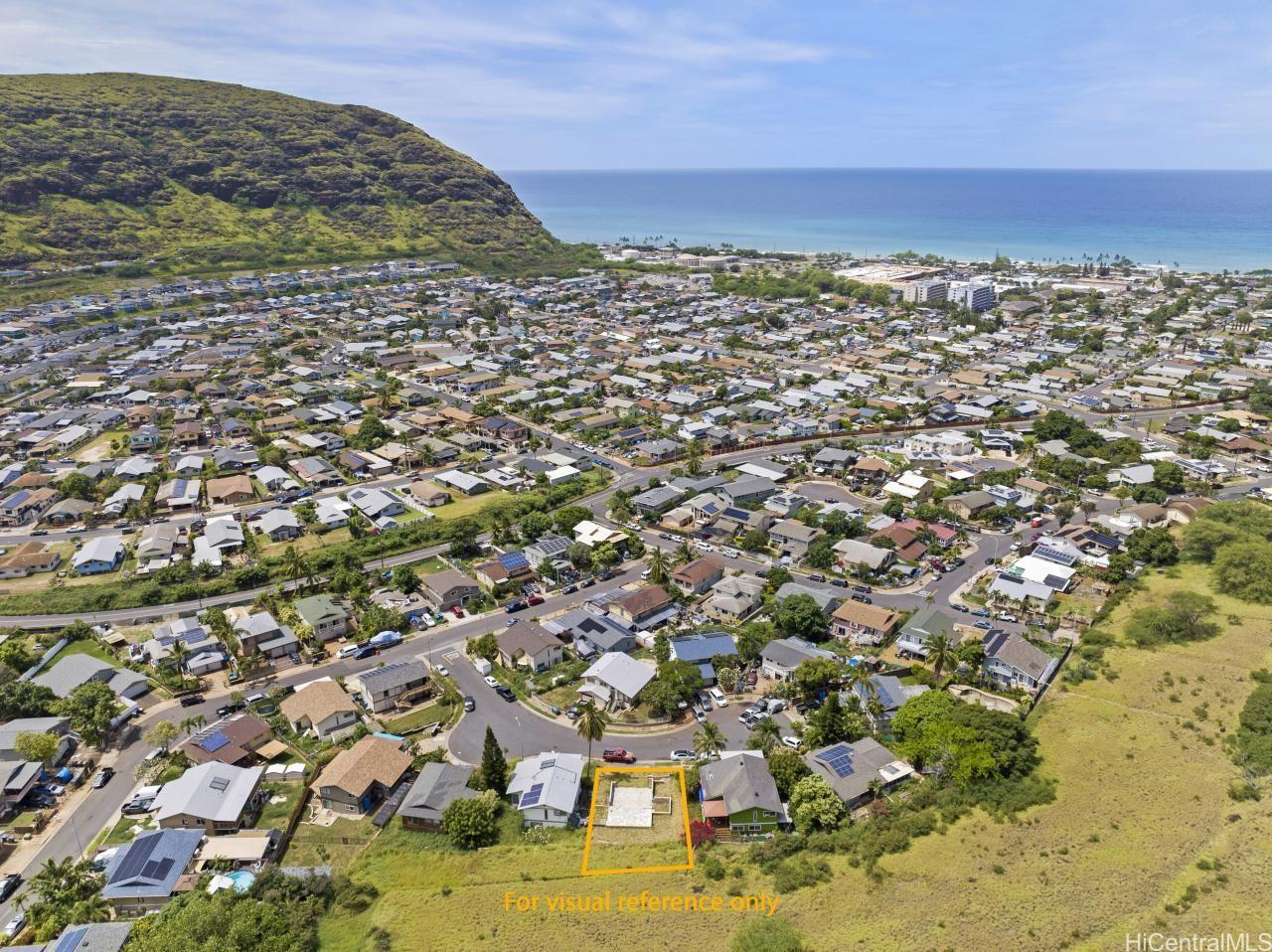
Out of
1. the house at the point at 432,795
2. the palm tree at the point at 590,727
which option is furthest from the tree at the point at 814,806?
the house at the point at 432,795

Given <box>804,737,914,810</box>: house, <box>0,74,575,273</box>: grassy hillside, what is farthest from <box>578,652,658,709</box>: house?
<box>0,74,575,273</box>: grassy hillside

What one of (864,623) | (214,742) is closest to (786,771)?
(864,623)

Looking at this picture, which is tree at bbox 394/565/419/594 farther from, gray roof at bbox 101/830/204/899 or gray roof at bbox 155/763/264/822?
gray roof at bbox 101/830/204/899

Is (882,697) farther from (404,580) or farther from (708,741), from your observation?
(404,580)

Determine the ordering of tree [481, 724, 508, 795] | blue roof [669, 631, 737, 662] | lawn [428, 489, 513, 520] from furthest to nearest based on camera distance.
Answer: lawn [428, 489, 513, 520] < blue roof [669, 631, 737, 662] < tree [481, 724, 508, 795]

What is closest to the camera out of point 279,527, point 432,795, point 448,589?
point 432,795
